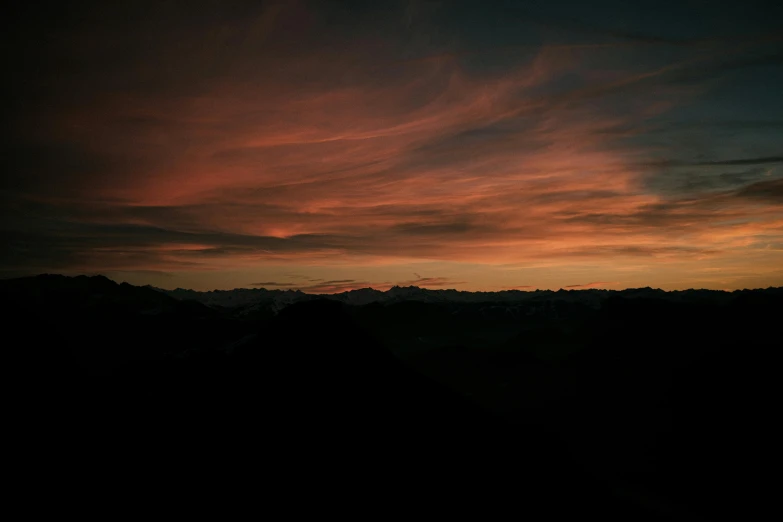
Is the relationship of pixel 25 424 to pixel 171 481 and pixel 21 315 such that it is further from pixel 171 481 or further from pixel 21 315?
pixel 21 315

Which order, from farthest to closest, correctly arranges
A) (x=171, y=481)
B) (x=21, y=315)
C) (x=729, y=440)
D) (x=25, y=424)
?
(x=729, y=440) → (x=21, y=315) → (x=25, y=424) → (x=171, y=481)

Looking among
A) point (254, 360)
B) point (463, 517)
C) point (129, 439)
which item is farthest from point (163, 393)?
point (463, 517)

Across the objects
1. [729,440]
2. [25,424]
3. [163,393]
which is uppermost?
[163,393]

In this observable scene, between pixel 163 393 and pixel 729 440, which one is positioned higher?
pixel 163 393

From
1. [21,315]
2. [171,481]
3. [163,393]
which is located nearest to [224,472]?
[171,481]

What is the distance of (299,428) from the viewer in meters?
47.2

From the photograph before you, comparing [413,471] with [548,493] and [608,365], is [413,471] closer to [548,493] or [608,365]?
[548,493]

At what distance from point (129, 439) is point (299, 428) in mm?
15794

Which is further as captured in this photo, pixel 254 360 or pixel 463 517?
pixel 254 360

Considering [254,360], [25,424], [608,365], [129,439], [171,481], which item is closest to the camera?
[171,481]

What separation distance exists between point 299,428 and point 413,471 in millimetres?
12680

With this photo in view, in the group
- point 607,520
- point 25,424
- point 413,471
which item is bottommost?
point 607,520

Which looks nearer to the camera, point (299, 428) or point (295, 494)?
point (295, 494)

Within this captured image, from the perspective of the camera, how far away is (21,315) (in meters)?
83.1
